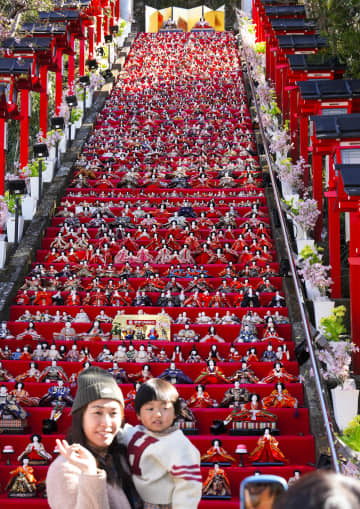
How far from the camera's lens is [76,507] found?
2.61 metres

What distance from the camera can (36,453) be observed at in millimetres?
7125

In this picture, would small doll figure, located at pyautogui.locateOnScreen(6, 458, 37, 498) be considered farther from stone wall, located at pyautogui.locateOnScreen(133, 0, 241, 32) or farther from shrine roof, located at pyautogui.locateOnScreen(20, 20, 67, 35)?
stone wall, located at pyautogui.locateOnScreen(133, 0, 241, 32)

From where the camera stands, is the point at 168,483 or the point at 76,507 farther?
the point at 168,483

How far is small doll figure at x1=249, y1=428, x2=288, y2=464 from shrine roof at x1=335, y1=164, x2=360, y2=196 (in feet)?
7.82

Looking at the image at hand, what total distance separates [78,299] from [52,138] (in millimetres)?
5979

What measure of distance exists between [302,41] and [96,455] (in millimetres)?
13373

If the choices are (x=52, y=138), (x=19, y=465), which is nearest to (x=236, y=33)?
(x=52, y=138)

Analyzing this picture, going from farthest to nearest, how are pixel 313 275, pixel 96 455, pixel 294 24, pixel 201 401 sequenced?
pixel 294 24 < pixel 313 275 < pixel 201 401 < pixel 96 455

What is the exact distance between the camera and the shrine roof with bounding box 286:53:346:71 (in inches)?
516

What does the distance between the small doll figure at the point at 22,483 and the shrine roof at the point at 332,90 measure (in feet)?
21.8

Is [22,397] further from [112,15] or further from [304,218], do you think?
[112,15]

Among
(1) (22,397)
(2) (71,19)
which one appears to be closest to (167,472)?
(1) (22,397)

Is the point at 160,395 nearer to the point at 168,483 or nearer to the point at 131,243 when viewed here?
the point at 168,483

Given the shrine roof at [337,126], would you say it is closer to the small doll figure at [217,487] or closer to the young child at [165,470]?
the small doll figure at [217,487]
